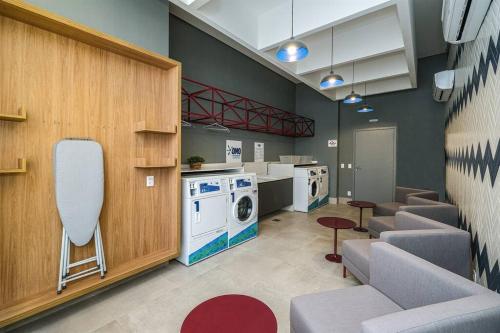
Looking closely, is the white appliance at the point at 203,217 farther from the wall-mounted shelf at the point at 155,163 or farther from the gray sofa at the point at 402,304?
the gray sofa at the point at 402,304

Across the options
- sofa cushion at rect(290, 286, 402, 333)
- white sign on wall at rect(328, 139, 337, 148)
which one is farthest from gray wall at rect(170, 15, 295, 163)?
sofa cushion at rect(290, 286, 402, 333)

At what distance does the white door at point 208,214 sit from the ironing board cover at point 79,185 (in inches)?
41.7

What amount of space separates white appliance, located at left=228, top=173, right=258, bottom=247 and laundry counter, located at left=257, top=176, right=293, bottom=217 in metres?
0.75

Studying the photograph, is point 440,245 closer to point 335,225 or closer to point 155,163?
point 335,225

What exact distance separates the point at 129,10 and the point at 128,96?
957 mm

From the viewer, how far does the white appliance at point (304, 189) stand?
18.0ft

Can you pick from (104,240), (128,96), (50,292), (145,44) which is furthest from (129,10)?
(50,292)

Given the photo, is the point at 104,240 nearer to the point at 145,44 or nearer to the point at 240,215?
the point at 240,215

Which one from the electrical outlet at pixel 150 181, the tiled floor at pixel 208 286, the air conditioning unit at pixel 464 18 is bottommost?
the tiled floor at pixel 208 286

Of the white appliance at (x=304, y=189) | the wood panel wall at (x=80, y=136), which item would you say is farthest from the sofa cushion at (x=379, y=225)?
the wood panel wall at (x=80, y=136)

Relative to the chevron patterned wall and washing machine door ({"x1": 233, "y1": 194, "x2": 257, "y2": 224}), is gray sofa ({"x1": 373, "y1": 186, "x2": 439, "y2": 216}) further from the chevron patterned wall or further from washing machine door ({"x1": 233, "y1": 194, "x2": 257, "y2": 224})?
washing machine door ({"x1": 233, "y1": 194, "x2": 257, "y2": 224})

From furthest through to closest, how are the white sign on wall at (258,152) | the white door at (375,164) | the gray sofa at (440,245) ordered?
the white door at (375,164), the white sign on wall at (258,152), the gray sofa at (440,245)

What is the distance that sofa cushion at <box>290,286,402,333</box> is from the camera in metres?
1.25

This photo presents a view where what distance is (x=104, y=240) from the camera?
7.61 ft
